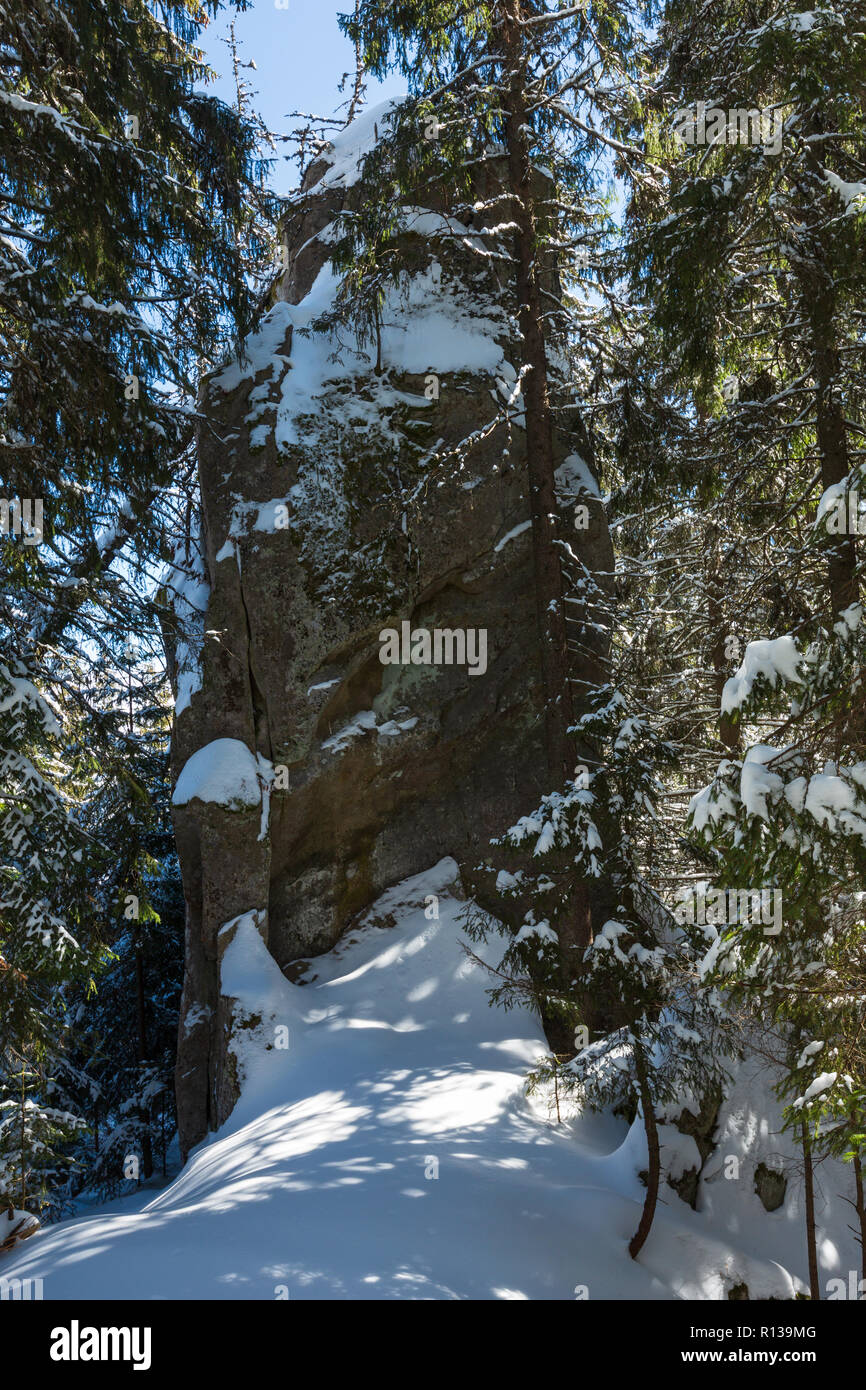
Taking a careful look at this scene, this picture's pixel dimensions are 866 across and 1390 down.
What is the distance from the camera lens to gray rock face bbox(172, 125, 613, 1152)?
38.1ft

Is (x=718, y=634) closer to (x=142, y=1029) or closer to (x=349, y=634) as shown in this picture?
(x=349, y=634)

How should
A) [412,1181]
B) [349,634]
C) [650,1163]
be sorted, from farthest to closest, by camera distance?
[349,634] → [650,1163] → [412,1181]

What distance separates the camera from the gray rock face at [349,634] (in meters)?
11.6

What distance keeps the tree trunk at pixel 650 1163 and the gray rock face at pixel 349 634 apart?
5.47 metres

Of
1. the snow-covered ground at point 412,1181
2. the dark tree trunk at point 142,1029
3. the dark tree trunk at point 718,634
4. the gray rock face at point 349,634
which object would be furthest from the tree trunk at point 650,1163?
the dark tree trunk at point 142,1029

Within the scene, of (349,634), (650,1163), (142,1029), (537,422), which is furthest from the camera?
(142,1029)

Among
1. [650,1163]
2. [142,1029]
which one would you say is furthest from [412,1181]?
[142,1029]

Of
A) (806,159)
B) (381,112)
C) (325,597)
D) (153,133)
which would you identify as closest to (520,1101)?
(325,597)

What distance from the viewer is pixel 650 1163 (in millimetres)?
6766

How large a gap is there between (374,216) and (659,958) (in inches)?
294

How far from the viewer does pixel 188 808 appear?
37.1 ft

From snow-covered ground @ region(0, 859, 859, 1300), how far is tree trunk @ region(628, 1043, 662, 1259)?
0.14 metres

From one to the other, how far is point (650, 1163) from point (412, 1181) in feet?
5.79
